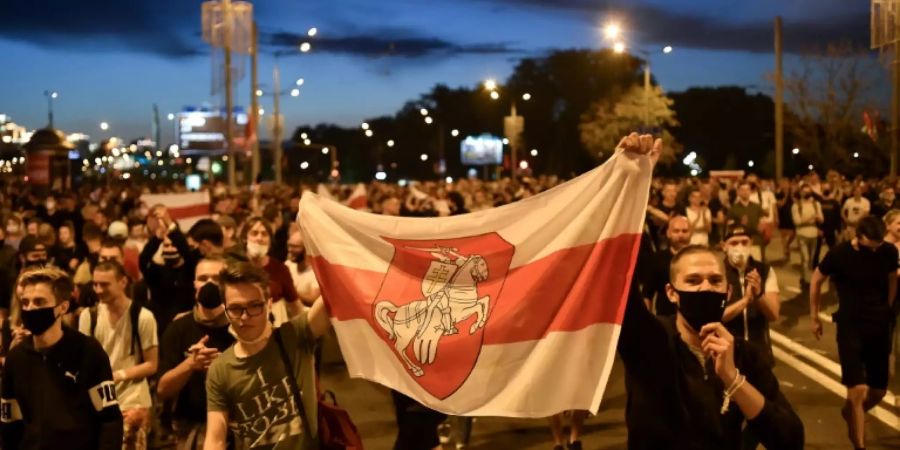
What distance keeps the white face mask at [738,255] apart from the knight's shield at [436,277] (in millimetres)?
3263

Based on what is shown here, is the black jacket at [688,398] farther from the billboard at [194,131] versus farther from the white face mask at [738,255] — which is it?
the billboard at [194,131]

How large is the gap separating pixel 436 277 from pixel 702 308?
1348 millimetres

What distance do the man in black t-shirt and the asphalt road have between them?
1.89 feet

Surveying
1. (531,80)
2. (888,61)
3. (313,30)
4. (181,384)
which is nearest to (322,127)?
(531,80)

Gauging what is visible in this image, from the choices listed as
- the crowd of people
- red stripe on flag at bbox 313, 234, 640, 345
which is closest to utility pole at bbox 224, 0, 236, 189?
the crowd of people

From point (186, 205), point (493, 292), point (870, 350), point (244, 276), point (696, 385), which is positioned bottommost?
point (870, 350)

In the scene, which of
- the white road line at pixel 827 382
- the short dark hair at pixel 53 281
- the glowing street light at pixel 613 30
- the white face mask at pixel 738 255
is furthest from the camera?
the glowing street light at pixel 613 30

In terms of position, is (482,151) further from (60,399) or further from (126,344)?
(60,399)

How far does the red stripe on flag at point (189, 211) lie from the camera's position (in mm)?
15594

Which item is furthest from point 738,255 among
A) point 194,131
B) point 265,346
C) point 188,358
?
point 194,131

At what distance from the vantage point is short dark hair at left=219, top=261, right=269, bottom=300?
14.2ft

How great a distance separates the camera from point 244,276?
171 inches

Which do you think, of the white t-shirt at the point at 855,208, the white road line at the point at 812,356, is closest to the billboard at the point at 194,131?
the white t-shirt at the point at 855,208

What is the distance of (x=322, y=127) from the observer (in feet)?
460
